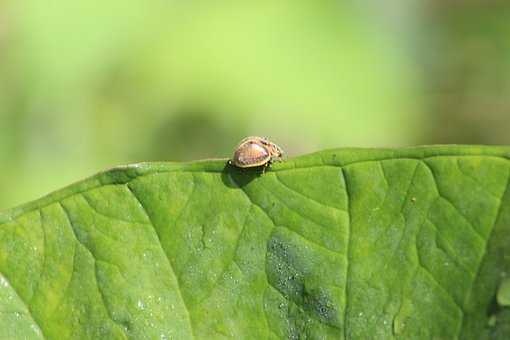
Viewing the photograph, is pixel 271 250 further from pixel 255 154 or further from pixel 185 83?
pixel 185 83

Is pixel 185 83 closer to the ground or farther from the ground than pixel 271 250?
closer to the ground

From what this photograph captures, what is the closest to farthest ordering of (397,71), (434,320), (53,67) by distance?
(434,320) → (53,67) → (397,71)

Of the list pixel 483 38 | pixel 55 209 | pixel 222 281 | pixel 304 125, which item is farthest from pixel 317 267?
pixel 483 38

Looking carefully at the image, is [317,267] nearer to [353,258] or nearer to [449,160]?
[353,258]

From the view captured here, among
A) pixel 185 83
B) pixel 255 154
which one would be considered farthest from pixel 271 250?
pixel 185 83

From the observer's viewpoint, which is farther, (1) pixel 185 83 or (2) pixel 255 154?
(1) pixel 185 83

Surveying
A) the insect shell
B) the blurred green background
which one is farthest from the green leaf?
the blurred green background
